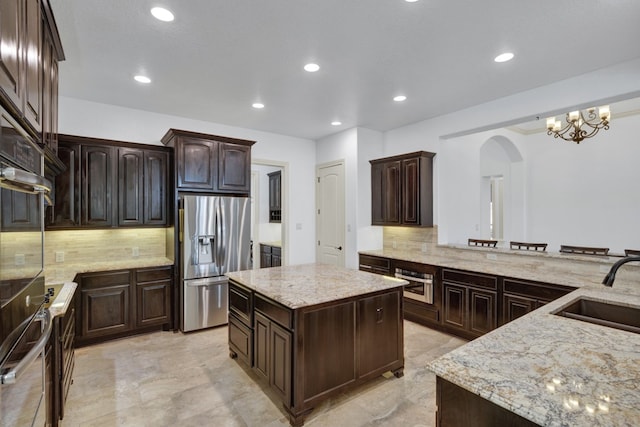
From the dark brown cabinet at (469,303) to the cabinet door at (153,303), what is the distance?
337 centimetres

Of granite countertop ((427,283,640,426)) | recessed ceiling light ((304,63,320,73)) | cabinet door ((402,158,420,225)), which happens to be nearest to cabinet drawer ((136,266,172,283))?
recessed ceiling light ((304,63,320,73))

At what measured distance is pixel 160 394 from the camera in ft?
8.28

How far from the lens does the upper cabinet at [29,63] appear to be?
1.15 metres

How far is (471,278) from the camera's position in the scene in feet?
11.5

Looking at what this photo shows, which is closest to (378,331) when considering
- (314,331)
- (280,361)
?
(314,331)

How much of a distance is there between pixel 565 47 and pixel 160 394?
14.2 feet

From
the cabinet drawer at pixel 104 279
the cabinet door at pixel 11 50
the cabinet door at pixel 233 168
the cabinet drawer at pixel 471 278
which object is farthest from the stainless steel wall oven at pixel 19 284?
the cabinet drawer at pixel 471 278

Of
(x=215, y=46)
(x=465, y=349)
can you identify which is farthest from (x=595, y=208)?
(x=215, y=46)

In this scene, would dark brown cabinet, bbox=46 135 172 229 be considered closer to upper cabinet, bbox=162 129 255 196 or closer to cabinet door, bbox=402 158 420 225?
upper cabinet, bbox=162 129 255 196

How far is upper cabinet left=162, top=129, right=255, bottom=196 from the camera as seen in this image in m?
3.84

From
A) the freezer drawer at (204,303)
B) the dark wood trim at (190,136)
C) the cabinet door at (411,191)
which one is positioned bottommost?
the freezer drawer at (204,303)

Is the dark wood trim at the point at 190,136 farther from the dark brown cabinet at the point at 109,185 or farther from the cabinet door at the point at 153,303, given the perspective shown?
the cabinet door at the point at 153,303

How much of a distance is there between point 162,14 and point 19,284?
1919 mm

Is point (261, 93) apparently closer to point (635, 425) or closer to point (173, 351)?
point (173, 351)
